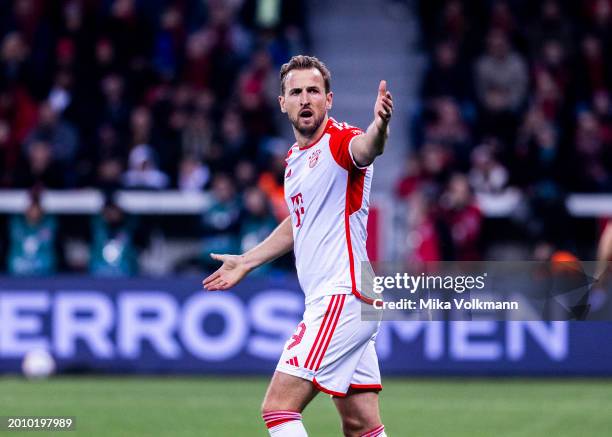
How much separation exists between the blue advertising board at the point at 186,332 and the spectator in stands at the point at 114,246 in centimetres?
66

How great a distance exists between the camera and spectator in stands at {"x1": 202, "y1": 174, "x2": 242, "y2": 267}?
1504 cm

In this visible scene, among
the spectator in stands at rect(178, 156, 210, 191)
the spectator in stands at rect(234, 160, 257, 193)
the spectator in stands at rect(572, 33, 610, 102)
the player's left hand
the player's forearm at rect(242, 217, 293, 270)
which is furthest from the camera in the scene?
the spectator in stands at rect(572, 33, 610, 102)

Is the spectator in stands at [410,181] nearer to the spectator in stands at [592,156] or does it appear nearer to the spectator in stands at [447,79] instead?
the spectator in stands at [447,79]

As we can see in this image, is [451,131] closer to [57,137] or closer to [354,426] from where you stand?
[57,137]

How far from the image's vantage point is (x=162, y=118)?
17516 millimetres

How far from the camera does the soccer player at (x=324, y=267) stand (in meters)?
6.46

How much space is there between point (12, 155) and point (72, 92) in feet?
3.93

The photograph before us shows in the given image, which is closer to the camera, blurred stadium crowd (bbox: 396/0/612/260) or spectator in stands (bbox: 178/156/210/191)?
blurred stadium crowd (bbox: 396/0/612/260)

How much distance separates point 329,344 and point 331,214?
0.63m

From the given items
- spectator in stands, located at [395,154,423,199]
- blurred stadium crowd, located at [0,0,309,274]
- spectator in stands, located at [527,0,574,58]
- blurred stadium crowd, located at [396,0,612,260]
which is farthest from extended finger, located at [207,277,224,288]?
spectator in stands, located at [527,0,574,58]

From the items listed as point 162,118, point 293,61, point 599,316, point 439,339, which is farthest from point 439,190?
point 293,61

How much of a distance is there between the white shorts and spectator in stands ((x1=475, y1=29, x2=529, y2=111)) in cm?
1209

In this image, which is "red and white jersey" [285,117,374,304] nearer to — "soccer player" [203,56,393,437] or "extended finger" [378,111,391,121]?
"soccer player" [203,56,393,437]

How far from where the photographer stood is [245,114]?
17.6 meters
